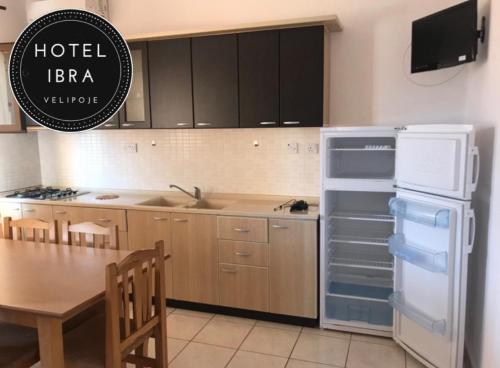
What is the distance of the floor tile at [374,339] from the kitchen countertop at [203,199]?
93cm

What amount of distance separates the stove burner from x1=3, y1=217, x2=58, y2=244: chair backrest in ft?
3.37

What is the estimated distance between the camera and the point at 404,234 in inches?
108

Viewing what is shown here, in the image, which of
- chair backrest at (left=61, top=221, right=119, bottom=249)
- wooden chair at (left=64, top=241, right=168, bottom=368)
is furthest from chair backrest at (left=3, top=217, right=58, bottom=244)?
wooden chair at (left=64, top=241, right=168, bottom=368)

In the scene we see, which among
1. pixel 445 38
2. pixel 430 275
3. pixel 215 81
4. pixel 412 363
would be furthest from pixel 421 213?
pixel 215 81

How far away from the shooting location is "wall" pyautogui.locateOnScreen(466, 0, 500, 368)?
2.16 meters

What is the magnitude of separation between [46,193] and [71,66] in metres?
1.37

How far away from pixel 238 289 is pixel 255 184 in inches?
37.7

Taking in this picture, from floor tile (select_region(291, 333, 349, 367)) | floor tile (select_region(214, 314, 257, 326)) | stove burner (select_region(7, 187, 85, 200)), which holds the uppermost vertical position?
stove burner (select_region(7, 187, 85, 200))

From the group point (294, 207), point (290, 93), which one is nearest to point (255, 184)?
point (294, 207)

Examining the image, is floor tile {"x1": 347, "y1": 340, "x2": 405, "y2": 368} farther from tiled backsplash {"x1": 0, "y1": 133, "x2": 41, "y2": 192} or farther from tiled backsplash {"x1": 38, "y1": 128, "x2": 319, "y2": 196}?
tiled backsplash {"x1": 0, "y1": 133, "x2": 41, "y2": 192}

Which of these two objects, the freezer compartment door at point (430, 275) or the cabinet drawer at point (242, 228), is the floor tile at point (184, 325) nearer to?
the cabinet drawer at point (242, 228)

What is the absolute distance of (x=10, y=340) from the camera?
2.07 metres

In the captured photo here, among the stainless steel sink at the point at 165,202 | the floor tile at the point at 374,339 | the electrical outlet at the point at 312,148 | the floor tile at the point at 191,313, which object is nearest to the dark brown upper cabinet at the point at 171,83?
the stainless steel sink at the point at 165,202

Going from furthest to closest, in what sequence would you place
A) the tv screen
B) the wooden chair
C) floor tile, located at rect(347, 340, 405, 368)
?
floor tile, located at rect(347, 340, 405, 368) → the tv screen → the wooden chair
